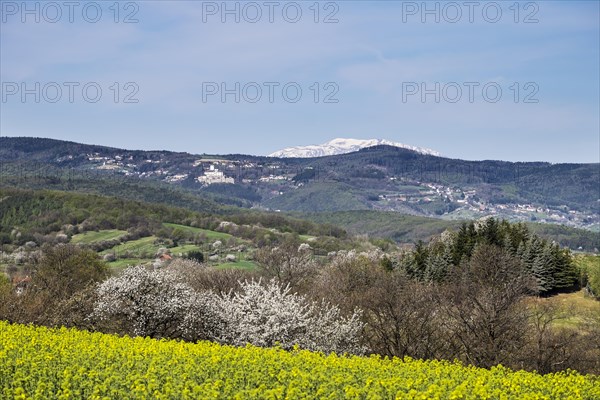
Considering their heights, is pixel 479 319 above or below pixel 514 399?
below

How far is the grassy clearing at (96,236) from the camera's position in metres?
166

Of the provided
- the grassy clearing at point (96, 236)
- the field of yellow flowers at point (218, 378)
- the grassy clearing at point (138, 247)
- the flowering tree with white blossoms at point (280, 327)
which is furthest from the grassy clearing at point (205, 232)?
the field of yellow flowers at point (218, 378)

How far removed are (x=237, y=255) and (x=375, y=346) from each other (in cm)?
11527

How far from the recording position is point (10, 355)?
14070 mm

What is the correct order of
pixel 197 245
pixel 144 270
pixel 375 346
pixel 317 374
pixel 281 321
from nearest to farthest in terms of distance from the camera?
1. pixel 317 374
2. pixel 281 321
3. pixel 144 270
4. pixel 375 346
5. pixel 197 245

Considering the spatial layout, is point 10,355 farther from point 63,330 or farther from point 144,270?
point 144,270

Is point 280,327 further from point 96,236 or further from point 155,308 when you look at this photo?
point 96,236

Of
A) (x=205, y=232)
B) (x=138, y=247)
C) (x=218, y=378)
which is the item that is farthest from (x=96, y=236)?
(x=218, y=378)

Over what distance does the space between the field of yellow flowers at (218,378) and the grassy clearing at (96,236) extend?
515ft

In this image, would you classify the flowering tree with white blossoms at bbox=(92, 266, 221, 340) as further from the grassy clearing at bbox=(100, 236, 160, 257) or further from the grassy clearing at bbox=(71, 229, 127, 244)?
the grassy clearing at bbox=(71, 229, 127, 244)

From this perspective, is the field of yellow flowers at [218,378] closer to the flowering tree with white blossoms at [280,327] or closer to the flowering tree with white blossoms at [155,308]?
the flowering tree with white blossoms at [280,327]

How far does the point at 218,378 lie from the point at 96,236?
170m

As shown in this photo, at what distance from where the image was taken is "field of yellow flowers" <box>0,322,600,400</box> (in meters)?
10.9

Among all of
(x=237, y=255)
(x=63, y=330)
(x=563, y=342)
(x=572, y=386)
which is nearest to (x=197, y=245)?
(x=237, y=255)
